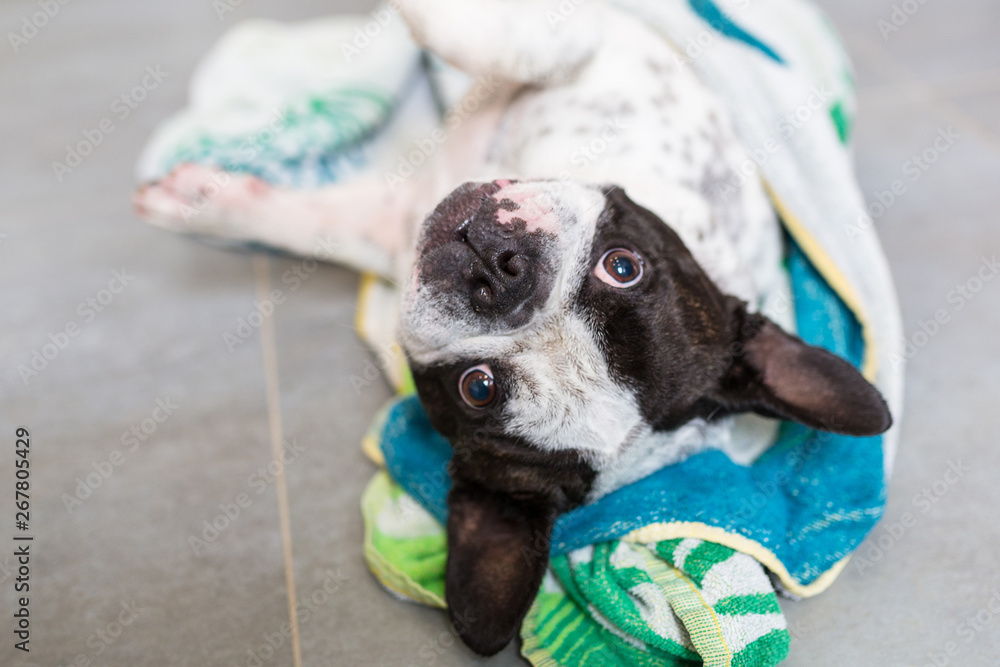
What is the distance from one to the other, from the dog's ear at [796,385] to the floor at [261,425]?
1.64 ft

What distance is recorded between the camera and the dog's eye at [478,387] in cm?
151

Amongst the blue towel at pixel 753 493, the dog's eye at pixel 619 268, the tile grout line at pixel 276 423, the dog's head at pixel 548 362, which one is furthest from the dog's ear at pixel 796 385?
the tile grout line at pixel 276 423

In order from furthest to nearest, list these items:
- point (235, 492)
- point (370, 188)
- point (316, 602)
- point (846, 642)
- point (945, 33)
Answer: point (945, 33), point (370, 188), point (235, 492), point (316, 602), point (846, 642)

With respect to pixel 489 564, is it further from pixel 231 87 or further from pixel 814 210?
pixel 231 87

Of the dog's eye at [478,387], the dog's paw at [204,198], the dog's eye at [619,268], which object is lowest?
the dog's paw at [204,198]

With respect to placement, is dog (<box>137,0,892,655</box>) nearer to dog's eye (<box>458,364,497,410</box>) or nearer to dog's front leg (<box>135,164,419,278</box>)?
dog's eye (<box>458,364,497,410</box>)

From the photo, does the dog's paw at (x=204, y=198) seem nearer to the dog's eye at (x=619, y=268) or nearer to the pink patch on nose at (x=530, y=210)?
the pink patch on nose at (x=530, y=210)

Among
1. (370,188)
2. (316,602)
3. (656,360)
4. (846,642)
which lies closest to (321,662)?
(316,602)

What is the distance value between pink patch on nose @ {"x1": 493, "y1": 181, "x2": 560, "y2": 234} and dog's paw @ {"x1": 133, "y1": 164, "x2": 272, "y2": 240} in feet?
3.88

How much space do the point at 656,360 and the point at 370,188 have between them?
1.30 meters

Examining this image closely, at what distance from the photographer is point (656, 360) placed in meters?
1.49

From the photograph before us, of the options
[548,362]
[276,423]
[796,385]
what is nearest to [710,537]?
[796,385]

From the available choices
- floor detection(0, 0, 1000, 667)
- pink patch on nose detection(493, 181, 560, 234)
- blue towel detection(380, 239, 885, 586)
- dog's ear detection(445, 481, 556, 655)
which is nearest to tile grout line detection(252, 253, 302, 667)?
floor detection(0, 0, 1000, 667)

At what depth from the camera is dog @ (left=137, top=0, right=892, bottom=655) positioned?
147cm
